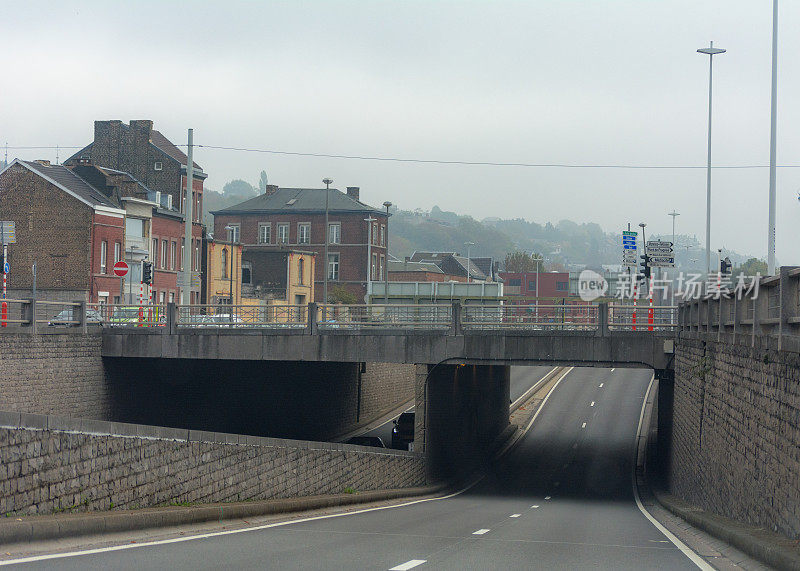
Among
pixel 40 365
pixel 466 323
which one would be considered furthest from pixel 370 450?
pixel 40 365

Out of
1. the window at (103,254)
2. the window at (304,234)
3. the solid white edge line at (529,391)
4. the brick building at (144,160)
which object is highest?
the brick building at (144,160)

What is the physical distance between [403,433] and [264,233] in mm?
66422

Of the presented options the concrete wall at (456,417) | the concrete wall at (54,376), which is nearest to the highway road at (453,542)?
the concrete wall at (456,417)

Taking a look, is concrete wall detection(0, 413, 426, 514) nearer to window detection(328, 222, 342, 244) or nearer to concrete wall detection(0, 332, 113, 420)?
concrete wall detection(0, 332, 113, 420)

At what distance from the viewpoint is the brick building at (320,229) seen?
106 m

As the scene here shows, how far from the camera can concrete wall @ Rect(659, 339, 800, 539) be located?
12.5 meters

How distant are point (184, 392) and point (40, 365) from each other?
9.91 m

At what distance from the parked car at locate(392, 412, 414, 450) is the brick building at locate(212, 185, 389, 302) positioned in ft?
176

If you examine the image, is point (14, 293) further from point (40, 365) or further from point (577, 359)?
point (577, 359)

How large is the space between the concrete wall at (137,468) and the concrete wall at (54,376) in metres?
11.1

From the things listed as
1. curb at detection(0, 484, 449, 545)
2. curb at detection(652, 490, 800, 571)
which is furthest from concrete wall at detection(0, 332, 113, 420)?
curb at detection(652, 490, 800, 571)

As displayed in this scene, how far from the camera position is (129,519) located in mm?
12547

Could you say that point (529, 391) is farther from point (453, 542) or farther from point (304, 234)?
point (453, 542)

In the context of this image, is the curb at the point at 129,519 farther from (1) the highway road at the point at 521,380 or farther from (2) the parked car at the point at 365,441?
(1) the highway road at the point at 521,380
